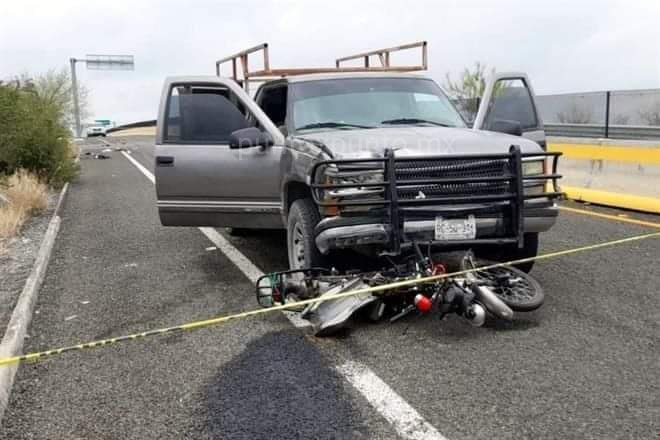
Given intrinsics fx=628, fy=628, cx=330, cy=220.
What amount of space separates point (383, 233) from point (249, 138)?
6.06 feet

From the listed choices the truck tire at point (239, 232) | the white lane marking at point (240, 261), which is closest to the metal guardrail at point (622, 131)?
the truck tire at point (239, 232)

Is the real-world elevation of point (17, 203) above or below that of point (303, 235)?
below

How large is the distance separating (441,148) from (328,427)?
2327mm

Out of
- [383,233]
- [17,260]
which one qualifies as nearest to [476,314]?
[383,233]

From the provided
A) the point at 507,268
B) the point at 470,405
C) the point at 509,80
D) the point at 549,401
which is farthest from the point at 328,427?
the point at 509,80

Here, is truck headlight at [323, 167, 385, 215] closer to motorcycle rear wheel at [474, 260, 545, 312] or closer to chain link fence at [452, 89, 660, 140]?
motorcycle rear wheel at [474, 260, 545, 312]

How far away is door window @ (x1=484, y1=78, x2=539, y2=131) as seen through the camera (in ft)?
20.9

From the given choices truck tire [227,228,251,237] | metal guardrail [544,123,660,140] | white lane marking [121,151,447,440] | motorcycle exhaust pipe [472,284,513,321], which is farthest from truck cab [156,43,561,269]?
metal guardrail [544,123,660,140]

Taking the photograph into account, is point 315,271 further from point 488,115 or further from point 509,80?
point 509,80

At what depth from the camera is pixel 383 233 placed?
440cm

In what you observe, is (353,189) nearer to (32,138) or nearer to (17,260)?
(17,260)

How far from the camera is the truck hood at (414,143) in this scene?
15.0ft

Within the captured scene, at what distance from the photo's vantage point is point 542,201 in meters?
4.95

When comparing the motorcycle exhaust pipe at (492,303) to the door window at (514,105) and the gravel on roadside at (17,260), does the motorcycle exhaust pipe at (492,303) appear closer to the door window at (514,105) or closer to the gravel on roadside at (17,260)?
the door window at (514,105)
